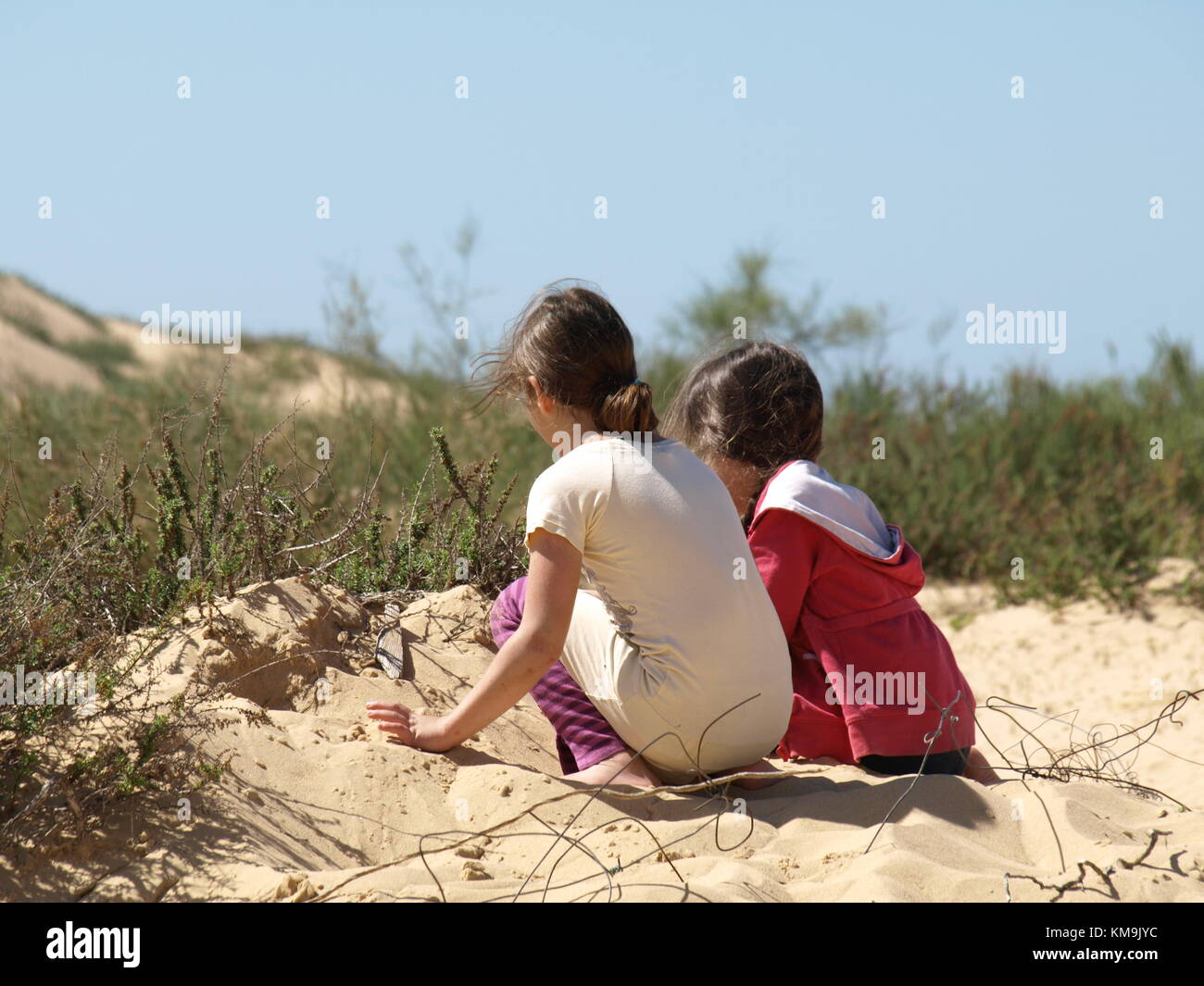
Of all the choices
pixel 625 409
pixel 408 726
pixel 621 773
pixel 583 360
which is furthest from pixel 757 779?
pixel 583 360

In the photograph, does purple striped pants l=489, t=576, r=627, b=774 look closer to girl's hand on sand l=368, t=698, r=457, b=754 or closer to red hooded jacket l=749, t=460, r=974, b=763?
girl's hand on sand l=368, t=698, r=457, b=754

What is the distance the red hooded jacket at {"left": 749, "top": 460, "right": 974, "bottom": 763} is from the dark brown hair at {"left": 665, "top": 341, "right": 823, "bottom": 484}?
150 millimetres

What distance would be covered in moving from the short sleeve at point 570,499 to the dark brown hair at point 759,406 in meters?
0.75

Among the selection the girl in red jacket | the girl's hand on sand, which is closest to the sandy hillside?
the girl in red jacket

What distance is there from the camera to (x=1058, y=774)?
3.19m

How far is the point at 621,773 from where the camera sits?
281cm

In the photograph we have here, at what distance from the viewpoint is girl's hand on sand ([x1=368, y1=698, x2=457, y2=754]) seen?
2.81 meters

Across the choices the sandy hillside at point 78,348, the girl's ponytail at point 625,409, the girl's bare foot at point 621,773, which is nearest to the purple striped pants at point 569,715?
the girl's bare foot at point 621,773

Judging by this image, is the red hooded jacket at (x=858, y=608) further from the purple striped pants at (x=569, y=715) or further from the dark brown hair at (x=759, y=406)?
the purple striped pants at (x=569, y=715)

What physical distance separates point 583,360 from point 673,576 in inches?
20.5

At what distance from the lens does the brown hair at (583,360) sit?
8.73 ft
